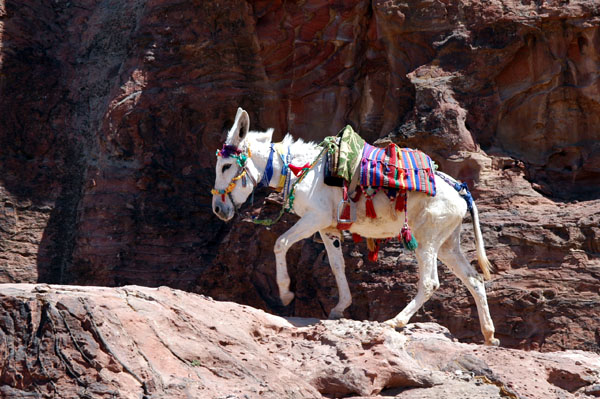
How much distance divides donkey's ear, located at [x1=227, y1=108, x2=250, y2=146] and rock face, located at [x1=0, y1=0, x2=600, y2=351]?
3.90 m

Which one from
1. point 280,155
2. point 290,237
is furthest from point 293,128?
point 290,237

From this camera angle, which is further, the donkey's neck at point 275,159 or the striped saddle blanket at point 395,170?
the donkey's neck at point 275,159

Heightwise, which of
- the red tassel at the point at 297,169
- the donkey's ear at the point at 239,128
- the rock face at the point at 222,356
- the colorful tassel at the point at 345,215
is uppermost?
the donkey's ear at the point at 239,128

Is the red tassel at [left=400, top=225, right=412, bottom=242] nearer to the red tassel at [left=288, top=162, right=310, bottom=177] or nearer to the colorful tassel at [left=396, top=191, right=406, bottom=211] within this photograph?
the colorful tassel at [left=396, top=191, right=406, bottom=211]

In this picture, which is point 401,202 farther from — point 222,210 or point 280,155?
point 222,210

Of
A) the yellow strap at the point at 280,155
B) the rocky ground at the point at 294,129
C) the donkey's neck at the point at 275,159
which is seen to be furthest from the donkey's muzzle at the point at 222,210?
the rocky ground at the point at 294,129

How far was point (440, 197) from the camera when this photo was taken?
27.2ft

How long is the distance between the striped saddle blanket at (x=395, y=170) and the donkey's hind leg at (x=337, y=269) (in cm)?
71

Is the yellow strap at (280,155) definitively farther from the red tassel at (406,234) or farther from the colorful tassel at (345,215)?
the red tassel at (406,234)

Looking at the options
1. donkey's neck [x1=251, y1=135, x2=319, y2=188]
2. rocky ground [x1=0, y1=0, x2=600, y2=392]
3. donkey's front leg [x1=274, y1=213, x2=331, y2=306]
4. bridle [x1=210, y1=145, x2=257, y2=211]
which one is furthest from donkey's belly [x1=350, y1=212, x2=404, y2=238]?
rocky ground [x1=0, y1=0, x2=600, y2=392]

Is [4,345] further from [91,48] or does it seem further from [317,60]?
[91,48]

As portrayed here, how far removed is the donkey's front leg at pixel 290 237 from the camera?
7.67 meters

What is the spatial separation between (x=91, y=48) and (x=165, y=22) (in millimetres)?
1982

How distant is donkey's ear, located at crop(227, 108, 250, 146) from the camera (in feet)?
26.3
